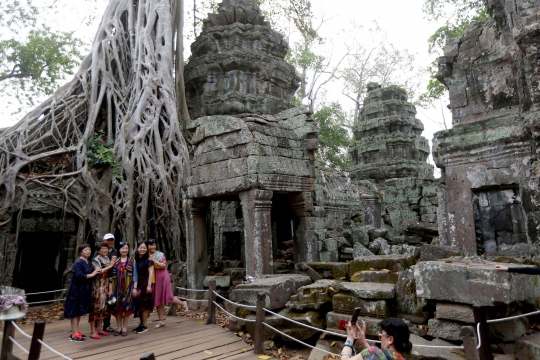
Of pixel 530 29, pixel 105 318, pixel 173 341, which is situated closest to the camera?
pixel 530 29

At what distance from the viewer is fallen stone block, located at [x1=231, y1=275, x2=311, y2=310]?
4.57 meters

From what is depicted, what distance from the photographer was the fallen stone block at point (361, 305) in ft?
12.3

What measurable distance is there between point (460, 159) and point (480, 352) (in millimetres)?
3853

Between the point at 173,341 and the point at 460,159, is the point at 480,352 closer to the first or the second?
the point at 173,341

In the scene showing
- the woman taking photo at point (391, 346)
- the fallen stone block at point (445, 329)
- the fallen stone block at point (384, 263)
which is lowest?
the fallen stone block at point (445, 329)

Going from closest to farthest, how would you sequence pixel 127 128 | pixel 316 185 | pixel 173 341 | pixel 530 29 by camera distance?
1. pixel 530 29
2. pixel 173 341
3. pixel 316 185
4. pixel 127 128

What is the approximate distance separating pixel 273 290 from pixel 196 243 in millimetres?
2465

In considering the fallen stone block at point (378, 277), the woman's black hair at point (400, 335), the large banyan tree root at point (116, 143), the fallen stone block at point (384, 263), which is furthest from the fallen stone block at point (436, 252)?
the large banyan tree root at point (116, 143)

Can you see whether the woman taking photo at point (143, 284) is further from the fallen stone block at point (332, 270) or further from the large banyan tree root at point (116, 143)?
the large banyan tree root at point (116, 143)

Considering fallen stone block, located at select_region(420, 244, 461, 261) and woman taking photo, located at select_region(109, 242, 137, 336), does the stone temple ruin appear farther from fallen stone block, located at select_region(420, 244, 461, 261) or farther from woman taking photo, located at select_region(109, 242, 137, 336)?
woman taking photo, located at select_region(109, 242, 137, 336)

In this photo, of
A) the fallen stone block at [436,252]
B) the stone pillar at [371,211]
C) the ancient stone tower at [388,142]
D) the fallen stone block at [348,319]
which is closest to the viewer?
the fallen stone block at [348,319]

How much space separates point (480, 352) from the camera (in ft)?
8.67

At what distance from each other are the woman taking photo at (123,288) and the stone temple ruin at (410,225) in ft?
4.49

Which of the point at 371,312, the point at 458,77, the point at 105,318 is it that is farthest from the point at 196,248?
the point at 458,77
